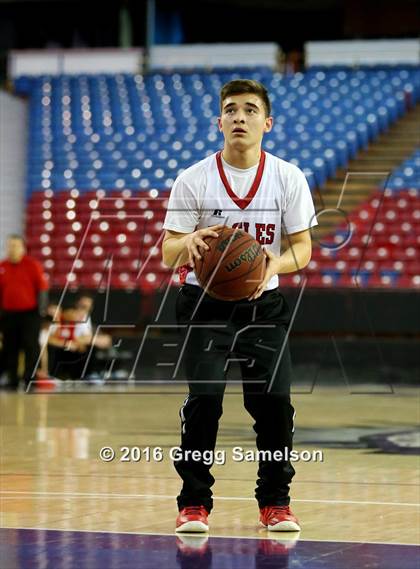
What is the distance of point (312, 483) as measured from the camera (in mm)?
7043

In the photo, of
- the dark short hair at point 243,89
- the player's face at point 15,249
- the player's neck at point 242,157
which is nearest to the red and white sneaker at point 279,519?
the player's neck at point 242,157

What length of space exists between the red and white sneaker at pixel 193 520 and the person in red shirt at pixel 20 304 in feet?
31.7

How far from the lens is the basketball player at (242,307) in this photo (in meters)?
5.28

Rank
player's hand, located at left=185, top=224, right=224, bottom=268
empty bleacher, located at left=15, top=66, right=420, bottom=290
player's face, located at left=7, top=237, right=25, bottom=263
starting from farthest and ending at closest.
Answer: empty bleacher, located at left=15, top=66, right=420, bottom=290 < player's face, located at left=7, top=237, right=25, bottom=263 < player's hand, located at left=185, top=224, right=224, bottom=268

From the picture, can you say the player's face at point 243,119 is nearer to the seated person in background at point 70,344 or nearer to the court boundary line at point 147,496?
the court boundary line at point 147,496

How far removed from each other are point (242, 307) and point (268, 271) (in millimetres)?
221

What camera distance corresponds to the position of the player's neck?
5398 mm

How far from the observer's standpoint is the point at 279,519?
5301 mm

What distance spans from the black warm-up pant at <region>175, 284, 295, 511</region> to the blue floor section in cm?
30

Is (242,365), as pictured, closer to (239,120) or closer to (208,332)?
(208,332)

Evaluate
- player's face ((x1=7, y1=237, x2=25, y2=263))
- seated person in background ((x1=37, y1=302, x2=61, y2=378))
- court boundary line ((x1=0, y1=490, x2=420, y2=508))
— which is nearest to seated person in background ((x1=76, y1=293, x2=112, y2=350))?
seated person in background ((x1=37, y1=302, x2=61, y2=378))

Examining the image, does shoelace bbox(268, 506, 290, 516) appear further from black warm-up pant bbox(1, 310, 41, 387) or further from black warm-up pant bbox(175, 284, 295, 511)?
black warm-up pant bbox(1, 310, 41, 387)

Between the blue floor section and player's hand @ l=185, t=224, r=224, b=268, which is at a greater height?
player's hand @ l=185, t=224, r=224, b=268

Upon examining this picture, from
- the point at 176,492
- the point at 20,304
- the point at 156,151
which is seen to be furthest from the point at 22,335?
the point at 176,492
